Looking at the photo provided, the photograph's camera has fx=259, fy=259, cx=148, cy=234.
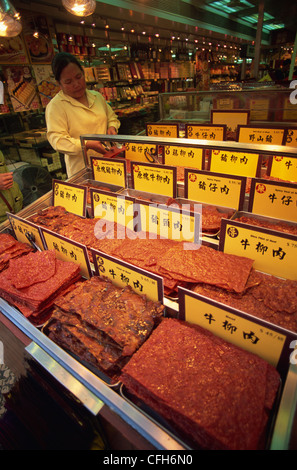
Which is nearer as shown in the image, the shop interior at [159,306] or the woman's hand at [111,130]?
the shop interior at [159,306]

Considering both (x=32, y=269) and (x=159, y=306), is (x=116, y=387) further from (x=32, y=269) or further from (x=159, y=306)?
(x=32, y=269)

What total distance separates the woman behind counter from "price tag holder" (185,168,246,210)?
115cm

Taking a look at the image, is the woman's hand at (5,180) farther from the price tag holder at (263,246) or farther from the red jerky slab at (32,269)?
the price tag holder at (263,246)

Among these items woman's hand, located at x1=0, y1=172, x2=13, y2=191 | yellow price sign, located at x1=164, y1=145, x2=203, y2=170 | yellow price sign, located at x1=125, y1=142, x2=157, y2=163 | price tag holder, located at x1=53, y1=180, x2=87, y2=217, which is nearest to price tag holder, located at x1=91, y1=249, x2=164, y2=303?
price tag holder, located at x1=53, y1=180, x2=87, y2=217

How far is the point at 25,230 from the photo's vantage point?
1.99 metres

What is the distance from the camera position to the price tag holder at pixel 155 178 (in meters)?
2.02

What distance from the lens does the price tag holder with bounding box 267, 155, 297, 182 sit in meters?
2.15

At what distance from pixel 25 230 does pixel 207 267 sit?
141 cm

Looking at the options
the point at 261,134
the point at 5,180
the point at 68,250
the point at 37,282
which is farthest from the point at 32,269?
the point at 261,134

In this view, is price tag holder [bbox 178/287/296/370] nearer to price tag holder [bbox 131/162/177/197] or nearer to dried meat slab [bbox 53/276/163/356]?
dried meat slab [bbox 53/276/163/356]

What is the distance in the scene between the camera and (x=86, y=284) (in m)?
1.49

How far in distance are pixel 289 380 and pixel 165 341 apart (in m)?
0.49

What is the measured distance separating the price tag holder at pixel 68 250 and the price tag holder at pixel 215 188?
3.09ft

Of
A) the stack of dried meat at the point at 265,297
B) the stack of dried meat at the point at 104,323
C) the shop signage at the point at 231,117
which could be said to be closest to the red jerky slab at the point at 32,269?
the stack of dried meat at the point at 104,323
